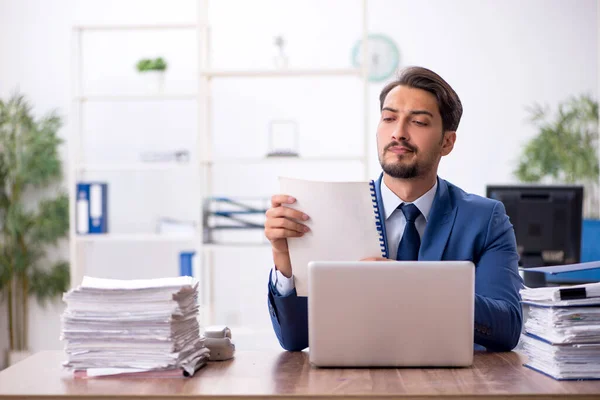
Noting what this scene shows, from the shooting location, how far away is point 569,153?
5.16m

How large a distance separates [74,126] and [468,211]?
3151mm

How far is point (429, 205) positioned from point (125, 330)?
3.12 feet

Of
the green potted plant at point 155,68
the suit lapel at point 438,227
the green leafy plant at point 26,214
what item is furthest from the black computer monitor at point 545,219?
the green leafy plant at point 26,214

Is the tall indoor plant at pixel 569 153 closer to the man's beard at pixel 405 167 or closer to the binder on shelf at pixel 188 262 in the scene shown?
the binder on shelf at pixel 188 262

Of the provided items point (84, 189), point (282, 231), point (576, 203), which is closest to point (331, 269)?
point (282, 231)

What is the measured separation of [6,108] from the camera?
17.1 ft

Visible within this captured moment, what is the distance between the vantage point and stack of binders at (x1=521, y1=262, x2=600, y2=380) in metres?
1.56

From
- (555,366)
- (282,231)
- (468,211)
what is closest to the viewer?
(555,366)

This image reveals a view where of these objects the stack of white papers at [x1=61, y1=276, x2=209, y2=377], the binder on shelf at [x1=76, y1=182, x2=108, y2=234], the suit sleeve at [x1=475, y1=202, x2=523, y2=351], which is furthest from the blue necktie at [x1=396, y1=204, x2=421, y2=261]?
the binder on shelf at [x1=76, y1=182, x2=108, y2=234]

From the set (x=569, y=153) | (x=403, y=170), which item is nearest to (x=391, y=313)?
(x=403, y=170)

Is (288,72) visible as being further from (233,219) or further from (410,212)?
(410,212)

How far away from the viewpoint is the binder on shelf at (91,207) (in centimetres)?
470

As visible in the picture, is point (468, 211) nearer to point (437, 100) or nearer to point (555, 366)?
point (437, 100)

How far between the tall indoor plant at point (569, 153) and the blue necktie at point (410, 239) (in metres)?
3.29
